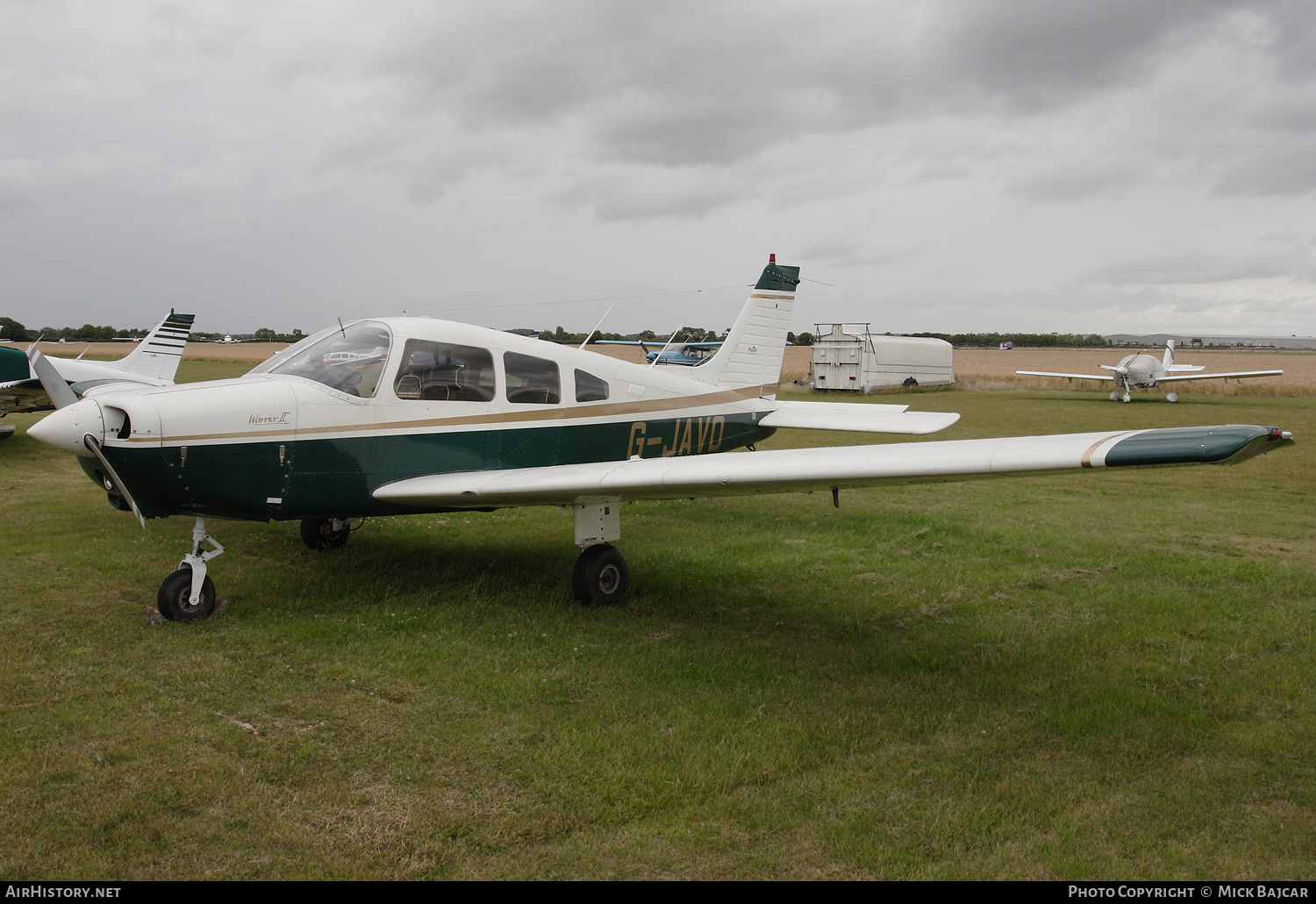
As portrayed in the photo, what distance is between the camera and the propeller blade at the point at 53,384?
19.5 feet

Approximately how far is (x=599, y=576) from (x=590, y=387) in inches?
74.8

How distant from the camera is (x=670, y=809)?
10.9 ft

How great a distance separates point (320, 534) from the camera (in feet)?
25.6

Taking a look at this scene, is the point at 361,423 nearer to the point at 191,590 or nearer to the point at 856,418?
the point at 191,590

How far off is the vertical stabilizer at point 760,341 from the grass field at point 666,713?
2308 millimetres

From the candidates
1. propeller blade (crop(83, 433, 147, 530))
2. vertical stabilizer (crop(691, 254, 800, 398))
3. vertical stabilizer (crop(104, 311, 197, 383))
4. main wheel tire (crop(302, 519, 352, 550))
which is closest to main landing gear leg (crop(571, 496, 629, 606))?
propeller blade (crop(83, 433, 147, 530))

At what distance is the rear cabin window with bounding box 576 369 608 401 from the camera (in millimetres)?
7152

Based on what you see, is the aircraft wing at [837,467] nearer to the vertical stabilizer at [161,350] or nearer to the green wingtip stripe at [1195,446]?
the green wingtip stripe at [1195,446]

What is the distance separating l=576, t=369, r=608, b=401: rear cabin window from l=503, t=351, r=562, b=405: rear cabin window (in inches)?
9.4

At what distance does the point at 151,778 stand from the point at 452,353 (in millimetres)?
3646

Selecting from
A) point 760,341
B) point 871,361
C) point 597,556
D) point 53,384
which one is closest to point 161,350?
point 53,384

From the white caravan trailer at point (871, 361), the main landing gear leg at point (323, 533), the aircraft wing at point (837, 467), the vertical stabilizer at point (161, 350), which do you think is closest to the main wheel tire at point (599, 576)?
the aircraft wing at point (837, 467)
